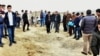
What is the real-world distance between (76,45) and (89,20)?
594 centimetres

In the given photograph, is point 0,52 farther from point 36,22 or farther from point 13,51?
point 36,22

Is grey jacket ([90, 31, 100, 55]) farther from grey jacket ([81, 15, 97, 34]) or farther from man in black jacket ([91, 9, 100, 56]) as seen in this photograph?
grey jacket ([81, 15, 97, 34])

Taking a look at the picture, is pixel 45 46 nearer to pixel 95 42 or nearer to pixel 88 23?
pixel 88 23

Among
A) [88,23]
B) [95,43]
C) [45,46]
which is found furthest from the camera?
[45,46]

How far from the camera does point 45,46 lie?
24.1 m

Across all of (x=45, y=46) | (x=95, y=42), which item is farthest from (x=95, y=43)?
(x=45, y=46)

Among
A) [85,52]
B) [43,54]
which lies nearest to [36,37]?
[43,54]

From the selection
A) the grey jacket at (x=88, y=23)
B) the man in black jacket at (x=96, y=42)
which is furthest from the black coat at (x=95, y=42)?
the grey jacket at (x=88, y=23)

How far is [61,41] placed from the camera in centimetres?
2712

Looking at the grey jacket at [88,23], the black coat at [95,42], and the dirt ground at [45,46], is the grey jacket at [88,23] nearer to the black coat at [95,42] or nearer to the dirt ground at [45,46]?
the dirt ground at [45,46]

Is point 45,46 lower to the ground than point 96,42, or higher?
lower

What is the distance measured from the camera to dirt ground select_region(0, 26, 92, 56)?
19.1 meters

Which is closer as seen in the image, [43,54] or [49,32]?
[43,54]

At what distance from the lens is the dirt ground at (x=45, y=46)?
19.1m
